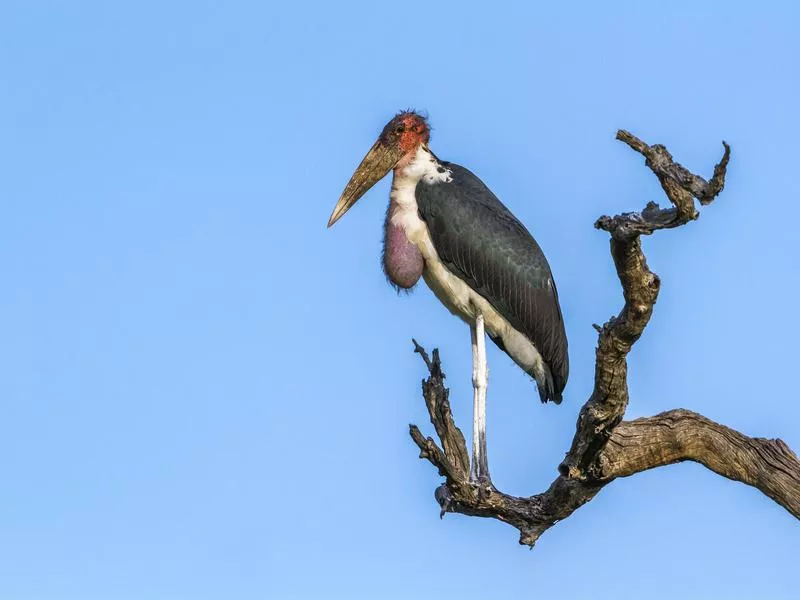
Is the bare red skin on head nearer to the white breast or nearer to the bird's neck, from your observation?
the bird's neck

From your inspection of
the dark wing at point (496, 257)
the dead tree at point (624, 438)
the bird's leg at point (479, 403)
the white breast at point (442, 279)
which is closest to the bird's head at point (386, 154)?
the white breast at point (442, 279)

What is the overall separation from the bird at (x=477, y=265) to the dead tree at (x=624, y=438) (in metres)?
0.94

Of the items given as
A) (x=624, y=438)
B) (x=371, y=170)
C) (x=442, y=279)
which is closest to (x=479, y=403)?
(x=442, y=279)

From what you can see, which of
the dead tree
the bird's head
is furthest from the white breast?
the dead tree

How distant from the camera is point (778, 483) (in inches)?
295

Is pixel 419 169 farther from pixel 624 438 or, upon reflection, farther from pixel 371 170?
pixel 624 438

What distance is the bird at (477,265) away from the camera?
9.40 m

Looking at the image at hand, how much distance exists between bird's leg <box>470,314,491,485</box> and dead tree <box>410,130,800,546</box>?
0.30m

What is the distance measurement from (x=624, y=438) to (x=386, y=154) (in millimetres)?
3368

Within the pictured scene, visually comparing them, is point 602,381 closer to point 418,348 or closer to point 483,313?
point 418,348

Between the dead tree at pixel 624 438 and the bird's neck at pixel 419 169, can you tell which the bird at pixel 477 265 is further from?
the dead tree at pixel 624 438

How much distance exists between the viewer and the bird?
940cm

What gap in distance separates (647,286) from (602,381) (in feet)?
2.31

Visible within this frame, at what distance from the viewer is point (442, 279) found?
956 centimetres
